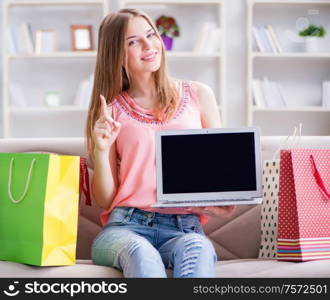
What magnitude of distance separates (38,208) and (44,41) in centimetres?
351

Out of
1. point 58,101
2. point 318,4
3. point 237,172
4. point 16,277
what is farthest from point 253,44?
point 16,277

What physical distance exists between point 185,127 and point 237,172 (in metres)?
0.24

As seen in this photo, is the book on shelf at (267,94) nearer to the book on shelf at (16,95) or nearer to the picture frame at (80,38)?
the picture frame at (80,38)

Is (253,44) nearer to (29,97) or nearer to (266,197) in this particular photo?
(29,97)

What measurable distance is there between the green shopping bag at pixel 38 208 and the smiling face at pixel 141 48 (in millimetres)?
400

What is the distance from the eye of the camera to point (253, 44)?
17.2 ft

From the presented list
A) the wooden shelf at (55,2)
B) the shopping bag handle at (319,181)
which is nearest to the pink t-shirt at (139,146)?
the shopping bag handle at (319,181)

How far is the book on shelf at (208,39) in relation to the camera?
5.06 metres

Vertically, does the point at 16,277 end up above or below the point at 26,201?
below

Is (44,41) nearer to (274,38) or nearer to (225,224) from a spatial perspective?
(274,38)

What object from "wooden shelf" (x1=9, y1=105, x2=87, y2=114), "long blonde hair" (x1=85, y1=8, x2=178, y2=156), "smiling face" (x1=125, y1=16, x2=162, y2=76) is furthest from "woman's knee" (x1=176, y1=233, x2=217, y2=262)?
"wooden shelf" (x1=9, y1=105, x2=87, y2=114)

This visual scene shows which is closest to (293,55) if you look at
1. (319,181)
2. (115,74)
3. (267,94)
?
(267,94)

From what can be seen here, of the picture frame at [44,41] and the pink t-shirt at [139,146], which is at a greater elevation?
the picture frame at [44,41]

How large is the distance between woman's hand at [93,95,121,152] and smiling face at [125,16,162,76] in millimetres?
216
